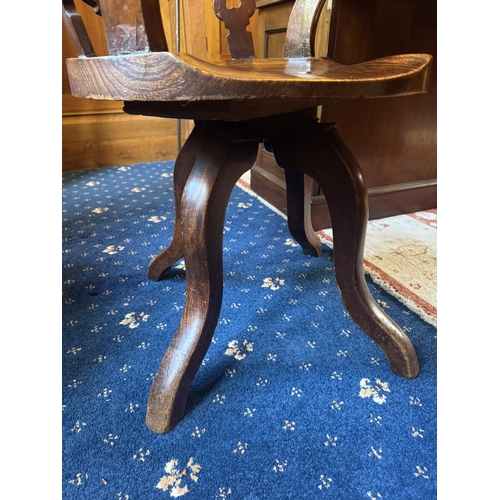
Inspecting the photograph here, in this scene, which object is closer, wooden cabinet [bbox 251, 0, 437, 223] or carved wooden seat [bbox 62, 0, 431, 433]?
carved wooden seat [bbox 62, 0, 431, 433]

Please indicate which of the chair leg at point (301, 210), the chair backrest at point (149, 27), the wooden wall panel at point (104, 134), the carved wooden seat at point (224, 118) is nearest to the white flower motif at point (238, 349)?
the carved wooden seat at point (224, 118)

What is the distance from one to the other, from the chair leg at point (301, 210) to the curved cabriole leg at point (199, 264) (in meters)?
0.39

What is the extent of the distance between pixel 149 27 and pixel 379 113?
41.0 inches

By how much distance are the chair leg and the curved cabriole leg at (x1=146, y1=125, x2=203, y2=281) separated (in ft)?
1.00

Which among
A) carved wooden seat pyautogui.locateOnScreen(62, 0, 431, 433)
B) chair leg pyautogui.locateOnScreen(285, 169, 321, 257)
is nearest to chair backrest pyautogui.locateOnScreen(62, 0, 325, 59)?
carved wooden seat pyautogui.locateOnScreen(62, 0, 431, 433)

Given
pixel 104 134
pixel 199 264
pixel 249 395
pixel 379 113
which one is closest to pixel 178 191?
pixel 199 264

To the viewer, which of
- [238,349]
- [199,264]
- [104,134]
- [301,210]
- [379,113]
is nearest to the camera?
[199,264]

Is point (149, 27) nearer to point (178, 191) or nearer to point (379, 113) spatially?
point (178, 191)

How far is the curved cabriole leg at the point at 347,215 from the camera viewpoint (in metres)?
0.62

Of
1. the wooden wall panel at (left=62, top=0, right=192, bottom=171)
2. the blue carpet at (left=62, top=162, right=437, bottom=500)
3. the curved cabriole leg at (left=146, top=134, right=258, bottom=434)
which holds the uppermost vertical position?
the wooden wall panel at (left=62, top=0, right=192, bottom=171)

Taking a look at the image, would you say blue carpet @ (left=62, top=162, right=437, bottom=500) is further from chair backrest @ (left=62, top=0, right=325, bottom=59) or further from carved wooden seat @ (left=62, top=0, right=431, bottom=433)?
chair backrest @ (left=62, top=0, right=325, bottom=59)

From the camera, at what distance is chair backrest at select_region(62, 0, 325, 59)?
1.23 ft

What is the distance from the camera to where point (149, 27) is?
38 centimetres

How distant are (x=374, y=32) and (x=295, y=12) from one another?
1.54 feet
